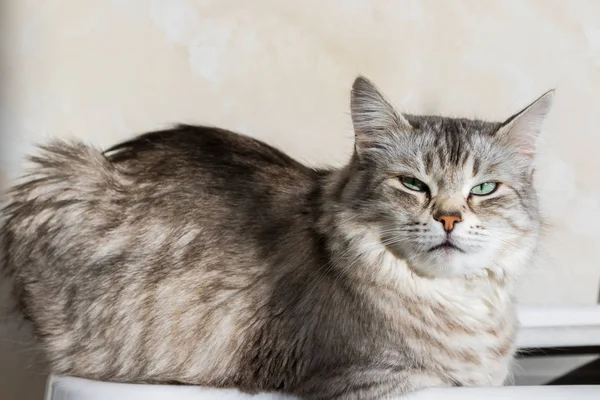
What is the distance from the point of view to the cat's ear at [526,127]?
1.35 meters

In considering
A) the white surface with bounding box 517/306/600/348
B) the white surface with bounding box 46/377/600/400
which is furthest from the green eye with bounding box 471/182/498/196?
the white surface with bounding box 517/306/600/348

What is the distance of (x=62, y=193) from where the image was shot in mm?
1551

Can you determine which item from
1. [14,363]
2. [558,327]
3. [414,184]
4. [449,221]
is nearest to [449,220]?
[449,221]

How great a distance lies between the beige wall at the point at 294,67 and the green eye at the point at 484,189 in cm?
68

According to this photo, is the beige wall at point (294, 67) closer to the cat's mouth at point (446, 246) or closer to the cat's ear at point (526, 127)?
the cat's ear at point (526, 127)

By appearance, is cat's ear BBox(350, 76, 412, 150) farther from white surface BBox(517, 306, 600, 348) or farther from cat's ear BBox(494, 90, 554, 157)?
white surface BBox(517, 306, 600, 348)

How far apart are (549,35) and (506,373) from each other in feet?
3.25

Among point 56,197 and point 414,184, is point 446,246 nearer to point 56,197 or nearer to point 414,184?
point 414,184

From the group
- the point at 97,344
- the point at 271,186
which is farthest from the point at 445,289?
the point at 97,344

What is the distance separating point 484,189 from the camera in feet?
4.40

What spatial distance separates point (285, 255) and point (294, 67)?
721 mm

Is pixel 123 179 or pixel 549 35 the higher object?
pixel 549 35

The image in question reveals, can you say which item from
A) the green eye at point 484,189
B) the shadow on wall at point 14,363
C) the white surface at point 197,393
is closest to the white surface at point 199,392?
the white surface at point 197,393

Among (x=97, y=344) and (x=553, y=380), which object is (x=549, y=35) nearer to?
(x=553, y=380)
